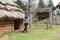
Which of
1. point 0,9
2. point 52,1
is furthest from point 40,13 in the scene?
point 52,1

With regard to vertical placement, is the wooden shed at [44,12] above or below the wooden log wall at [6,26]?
above

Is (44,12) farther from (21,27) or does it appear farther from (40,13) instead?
(21,27)

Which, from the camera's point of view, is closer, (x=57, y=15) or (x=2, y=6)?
(x=2, y=6)

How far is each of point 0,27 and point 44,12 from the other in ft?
40.4

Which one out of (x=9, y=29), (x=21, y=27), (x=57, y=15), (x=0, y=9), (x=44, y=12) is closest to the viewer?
(x=0, y=9)

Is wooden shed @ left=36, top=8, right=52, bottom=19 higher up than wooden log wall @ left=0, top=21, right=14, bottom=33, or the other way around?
wooden shed @ left=36, top=8, right=52, bottom=19

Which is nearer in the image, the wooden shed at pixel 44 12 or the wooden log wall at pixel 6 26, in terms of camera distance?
the wooden log wall at pixel 6 26

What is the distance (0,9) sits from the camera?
21.0 meters

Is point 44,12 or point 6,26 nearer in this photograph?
point 6,26

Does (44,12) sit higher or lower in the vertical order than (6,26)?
higher

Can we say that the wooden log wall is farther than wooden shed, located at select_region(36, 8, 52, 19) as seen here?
No

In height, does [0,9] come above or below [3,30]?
above

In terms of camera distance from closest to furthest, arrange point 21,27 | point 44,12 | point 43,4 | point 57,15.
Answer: point 21,27, point 44,12, point 57,15, point 43,4

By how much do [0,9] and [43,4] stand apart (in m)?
46.6
